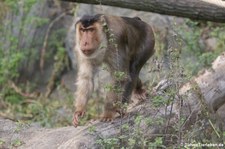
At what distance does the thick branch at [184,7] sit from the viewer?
780 cm

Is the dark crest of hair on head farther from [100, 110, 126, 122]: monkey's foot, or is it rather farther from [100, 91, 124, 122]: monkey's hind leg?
[100, 110, 126, 122]: monkey's foot

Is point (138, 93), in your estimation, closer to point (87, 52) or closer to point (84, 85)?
point (84, 85)

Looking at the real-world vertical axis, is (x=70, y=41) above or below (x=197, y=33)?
below

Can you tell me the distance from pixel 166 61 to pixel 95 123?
1.07 m

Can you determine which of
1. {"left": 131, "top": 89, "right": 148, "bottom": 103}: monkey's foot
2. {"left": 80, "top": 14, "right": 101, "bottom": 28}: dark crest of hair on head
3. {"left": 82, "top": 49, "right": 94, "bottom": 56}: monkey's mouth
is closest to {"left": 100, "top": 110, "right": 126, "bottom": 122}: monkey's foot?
{"left": 82, "top": 49, "right": 94, "bottom": 56}: monkey's mouth

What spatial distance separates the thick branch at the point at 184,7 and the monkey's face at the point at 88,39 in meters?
0.36

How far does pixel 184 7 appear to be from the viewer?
7.81m

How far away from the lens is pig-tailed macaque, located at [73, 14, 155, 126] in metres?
8.00

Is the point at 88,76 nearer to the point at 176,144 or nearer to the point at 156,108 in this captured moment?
the point at 156,108

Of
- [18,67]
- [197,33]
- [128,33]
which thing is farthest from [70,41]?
[128,33]

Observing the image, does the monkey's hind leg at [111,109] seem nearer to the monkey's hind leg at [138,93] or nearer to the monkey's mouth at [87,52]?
the monkey's mouth at [87,52]

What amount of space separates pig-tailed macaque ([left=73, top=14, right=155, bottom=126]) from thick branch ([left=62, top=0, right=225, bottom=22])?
0.37 meters

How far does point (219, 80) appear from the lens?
821 cm

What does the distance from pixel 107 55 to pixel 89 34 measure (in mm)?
398
